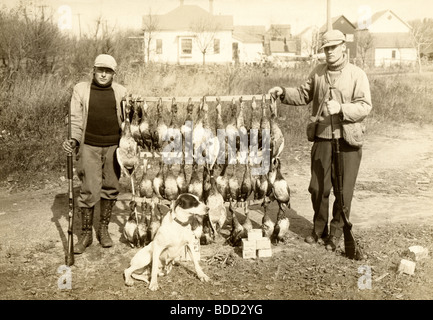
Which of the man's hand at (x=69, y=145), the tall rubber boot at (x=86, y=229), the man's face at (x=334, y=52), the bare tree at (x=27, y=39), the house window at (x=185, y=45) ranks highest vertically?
the house window at (x=185, y=45)

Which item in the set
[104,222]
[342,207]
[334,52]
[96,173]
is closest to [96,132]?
[96,173]

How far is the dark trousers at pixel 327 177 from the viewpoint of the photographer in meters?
6.04

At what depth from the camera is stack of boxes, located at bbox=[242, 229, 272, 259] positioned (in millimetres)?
6031

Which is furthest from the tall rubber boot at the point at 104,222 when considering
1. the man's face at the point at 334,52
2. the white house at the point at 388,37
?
the white house at the point at 388,37

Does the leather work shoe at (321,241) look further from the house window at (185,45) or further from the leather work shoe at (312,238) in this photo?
the house window at (185,45)

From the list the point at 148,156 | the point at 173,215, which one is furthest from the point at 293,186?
the point at 173,215

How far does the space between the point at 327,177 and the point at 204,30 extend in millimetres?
32755

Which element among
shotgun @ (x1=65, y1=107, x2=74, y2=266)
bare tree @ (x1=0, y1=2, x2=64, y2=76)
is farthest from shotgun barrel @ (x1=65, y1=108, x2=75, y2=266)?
bare tree @ (x1=0, y1=2, x2=64, y2=76)

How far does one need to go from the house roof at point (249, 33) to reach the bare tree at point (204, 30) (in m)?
6.39

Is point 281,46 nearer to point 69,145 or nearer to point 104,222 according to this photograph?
point 104,222

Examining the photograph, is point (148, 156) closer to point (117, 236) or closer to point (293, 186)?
point (117, 236)

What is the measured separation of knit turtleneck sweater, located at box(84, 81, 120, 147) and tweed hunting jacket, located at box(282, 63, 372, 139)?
8.49ft

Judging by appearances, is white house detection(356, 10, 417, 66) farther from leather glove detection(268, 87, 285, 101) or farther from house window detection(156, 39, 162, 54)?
leather glove detection(268, 87, 285, 101)

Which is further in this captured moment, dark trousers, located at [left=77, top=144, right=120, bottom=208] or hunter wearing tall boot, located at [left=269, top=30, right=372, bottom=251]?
dark trousers, located at [left=77, top=144, right=120, bottom=208]
